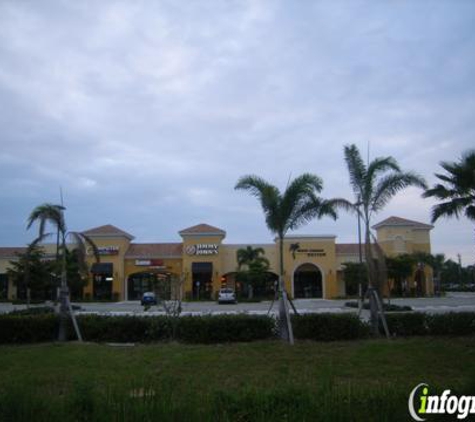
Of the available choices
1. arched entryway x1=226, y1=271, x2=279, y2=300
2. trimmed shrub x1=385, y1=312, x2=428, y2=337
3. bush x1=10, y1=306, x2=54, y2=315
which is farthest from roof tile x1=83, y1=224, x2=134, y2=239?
trimmed shrub x1=385, y1=312, x2=428, y2=337

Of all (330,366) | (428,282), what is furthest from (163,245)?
(330,366)

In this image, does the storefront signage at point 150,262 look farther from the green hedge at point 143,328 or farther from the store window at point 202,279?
the green hedge at point 143,328

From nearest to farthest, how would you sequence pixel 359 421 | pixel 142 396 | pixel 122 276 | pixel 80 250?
pixel 359 421
pixel 142 396
pixel 80 250
pixel 122 276

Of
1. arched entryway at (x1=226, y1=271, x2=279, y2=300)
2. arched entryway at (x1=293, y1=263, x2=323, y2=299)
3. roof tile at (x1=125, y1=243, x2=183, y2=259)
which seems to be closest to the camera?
arched entryway at (x1=226, y1=271, x2=279, y2=300)

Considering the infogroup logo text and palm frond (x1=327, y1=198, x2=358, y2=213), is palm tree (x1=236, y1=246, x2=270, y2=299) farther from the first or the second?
the infogroup logo text

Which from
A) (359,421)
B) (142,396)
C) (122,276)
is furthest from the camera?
(122,276)

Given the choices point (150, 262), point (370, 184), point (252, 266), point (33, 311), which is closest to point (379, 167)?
point (370, 184)

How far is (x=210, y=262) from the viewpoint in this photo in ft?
164

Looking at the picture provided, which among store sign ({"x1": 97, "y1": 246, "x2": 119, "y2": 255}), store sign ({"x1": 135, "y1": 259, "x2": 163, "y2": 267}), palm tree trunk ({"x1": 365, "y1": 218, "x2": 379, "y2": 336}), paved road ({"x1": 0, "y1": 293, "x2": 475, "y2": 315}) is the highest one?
store sign ({"x1": 97, "y1": 246, "x2": 119, "y2": 255})

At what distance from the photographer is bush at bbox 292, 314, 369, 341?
47.0ft

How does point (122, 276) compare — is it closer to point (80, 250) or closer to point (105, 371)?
point (80, 250)

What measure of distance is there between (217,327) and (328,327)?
324 cm

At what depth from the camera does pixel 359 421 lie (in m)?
5.48

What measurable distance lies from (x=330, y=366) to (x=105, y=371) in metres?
4.64
